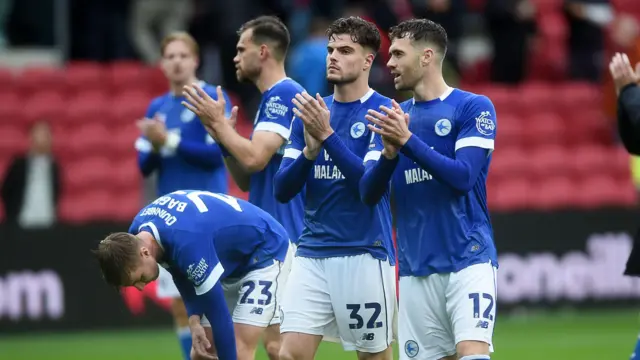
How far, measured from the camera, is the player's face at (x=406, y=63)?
686 cm

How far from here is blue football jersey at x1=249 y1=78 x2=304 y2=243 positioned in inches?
314

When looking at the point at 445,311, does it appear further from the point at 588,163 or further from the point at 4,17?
the point at 4,17

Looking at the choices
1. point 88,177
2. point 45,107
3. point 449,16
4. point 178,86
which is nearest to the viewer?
point 178,86

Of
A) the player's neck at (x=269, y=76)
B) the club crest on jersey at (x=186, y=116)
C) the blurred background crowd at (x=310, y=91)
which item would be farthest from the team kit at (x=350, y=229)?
the blurred background crowd at (x=310, y=91)

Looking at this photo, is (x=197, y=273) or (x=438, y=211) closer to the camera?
(x=197, y=273)

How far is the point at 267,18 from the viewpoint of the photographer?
27.5 ft

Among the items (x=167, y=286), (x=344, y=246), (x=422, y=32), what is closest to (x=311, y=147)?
(x=344, y=246)

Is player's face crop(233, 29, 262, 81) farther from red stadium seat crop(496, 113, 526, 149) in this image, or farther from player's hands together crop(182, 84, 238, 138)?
red stadium seat crop(496, 113, 526, 149)

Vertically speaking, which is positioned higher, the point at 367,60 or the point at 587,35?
the point at 587,35

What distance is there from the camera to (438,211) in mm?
6816

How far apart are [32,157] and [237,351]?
7.18m

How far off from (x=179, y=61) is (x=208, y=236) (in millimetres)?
3105

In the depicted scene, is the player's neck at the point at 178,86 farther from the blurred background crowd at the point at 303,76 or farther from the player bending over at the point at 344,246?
the blurred background crowd at the point at 303,76

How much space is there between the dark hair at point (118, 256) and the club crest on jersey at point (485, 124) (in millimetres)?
1984
